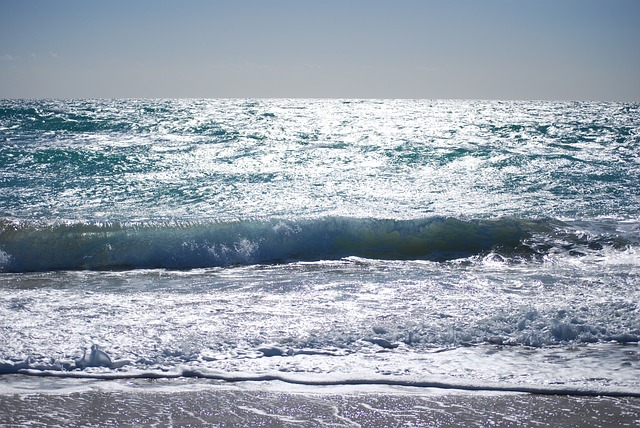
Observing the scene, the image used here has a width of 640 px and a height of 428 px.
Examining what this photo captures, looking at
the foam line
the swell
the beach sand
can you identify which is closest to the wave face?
the swell

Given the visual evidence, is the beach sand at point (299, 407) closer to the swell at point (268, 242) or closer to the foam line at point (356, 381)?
the foam line at point (356, 381)

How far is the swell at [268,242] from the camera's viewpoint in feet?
22.7

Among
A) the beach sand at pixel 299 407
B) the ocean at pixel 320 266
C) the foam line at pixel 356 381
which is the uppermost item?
the ocean at pixel 320 266

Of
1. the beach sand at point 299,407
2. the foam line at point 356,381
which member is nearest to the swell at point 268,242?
the foam line at point 356,381

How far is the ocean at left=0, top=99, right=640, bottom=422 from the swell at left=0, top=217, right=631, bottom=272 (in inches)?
1.2

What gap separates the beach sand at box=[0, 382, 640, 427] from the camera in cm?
270

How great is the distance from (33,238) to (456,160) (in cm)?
1022

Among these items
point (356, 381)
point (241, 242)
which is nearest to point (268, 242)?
point (241, 242)

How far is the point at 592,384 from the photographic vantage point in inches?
122

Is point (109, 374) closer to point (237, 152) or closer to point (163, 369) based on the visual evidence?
point (163, 369)

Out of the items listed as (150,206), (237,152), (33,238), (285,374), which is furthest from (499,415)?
(237,152)

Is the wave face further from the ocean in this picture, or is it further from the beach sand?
the beach sand

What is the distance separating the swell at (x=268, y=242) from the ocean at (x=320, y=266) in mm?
31

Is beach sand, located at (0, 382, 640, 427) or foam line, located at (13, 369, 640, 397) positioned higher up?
foam line, located at (13, 369, 640, 397)
